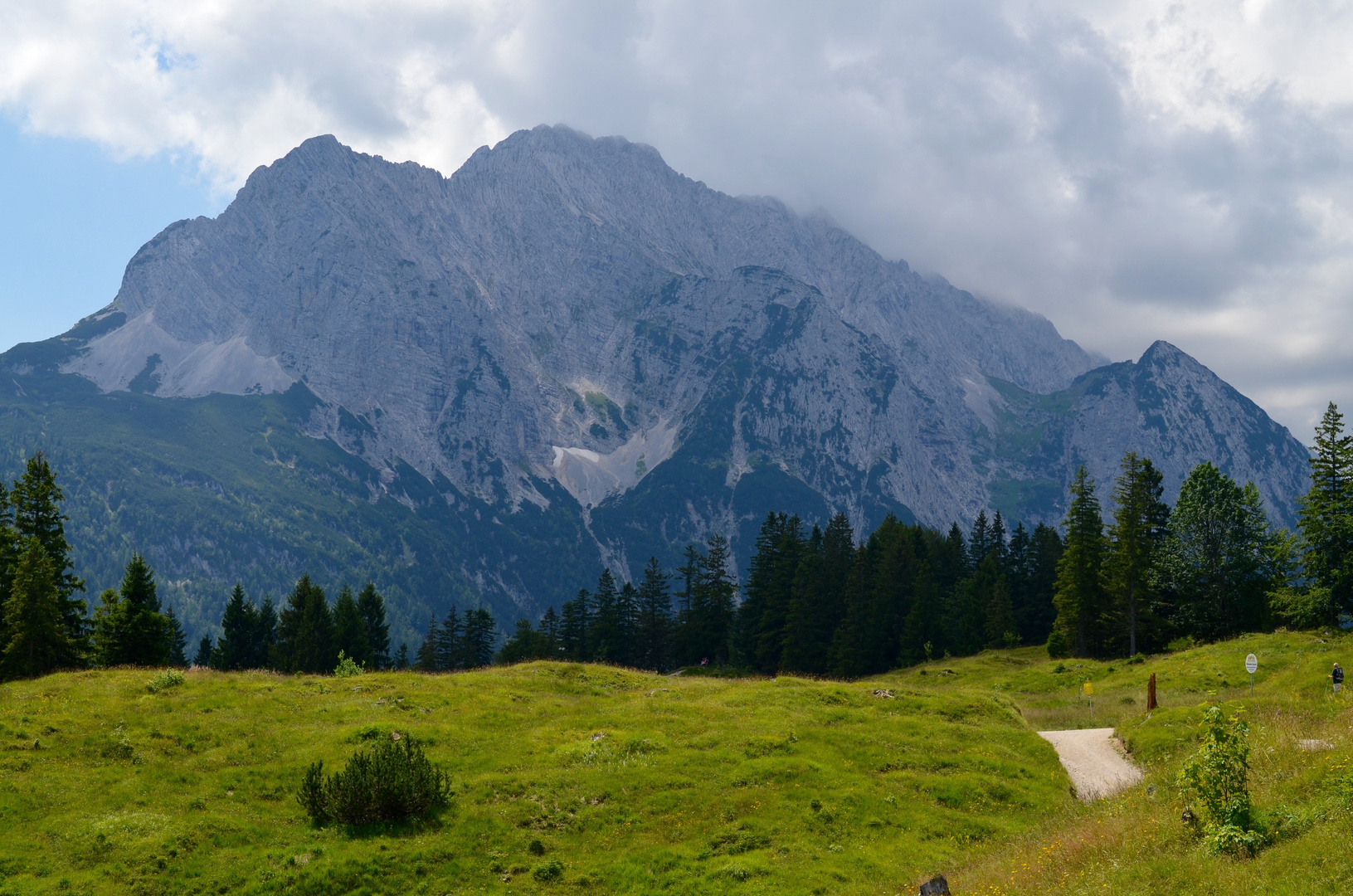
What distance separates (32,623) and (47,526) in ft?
47.6

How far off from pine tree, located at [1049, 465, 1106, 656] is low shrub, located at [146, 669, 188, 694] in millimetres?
79887

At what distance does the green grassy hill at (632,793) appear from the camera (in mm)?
21906

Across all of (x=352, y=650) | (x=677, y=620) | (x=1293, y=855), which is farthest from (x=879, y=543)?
(x=1293, y=855)

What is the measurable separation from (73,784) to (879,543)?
10979 centimetres

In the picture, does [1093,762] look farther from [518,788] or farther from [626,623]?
[626,623]

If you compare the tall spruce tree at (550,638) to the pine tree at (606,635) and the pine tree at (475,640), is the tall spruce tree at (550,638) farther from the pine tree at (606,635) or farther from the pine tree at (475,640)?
the pine tree at (475,640)

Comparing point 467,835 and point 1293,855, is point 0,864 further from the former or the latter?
point 1293,855

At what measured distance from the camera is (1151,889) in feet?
57.0

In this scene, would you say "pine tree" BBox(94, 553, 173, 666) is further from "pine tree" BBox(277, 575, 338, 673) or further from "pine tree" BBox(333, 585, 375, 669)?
"pine tree" BBox(333, 585, 375, 669)

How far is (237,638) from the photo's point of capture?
348 ft

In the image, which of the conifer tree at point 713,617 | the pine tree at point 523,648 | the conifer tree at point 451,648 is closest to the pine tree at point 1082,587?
the conifer tree at point 713,617

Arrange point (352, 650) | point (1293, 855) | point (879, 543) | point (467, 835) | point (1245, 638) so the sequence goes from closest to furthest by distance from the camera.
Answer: point (1293, 855) → point (467, 835) → point (1245, 638) → point (352, 650) → point (879, 543)

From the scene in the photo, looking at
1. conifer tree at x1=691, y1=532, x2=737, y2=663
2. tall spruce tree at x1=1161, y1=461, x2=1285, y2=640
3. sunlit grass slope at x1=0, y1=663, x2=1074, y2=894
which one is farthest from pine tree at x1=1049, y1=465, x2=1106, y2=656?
sunlit grass slope at x1=0, y1=663, x2=1074, y2=894

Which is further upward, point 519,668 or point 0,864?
point 519,668
